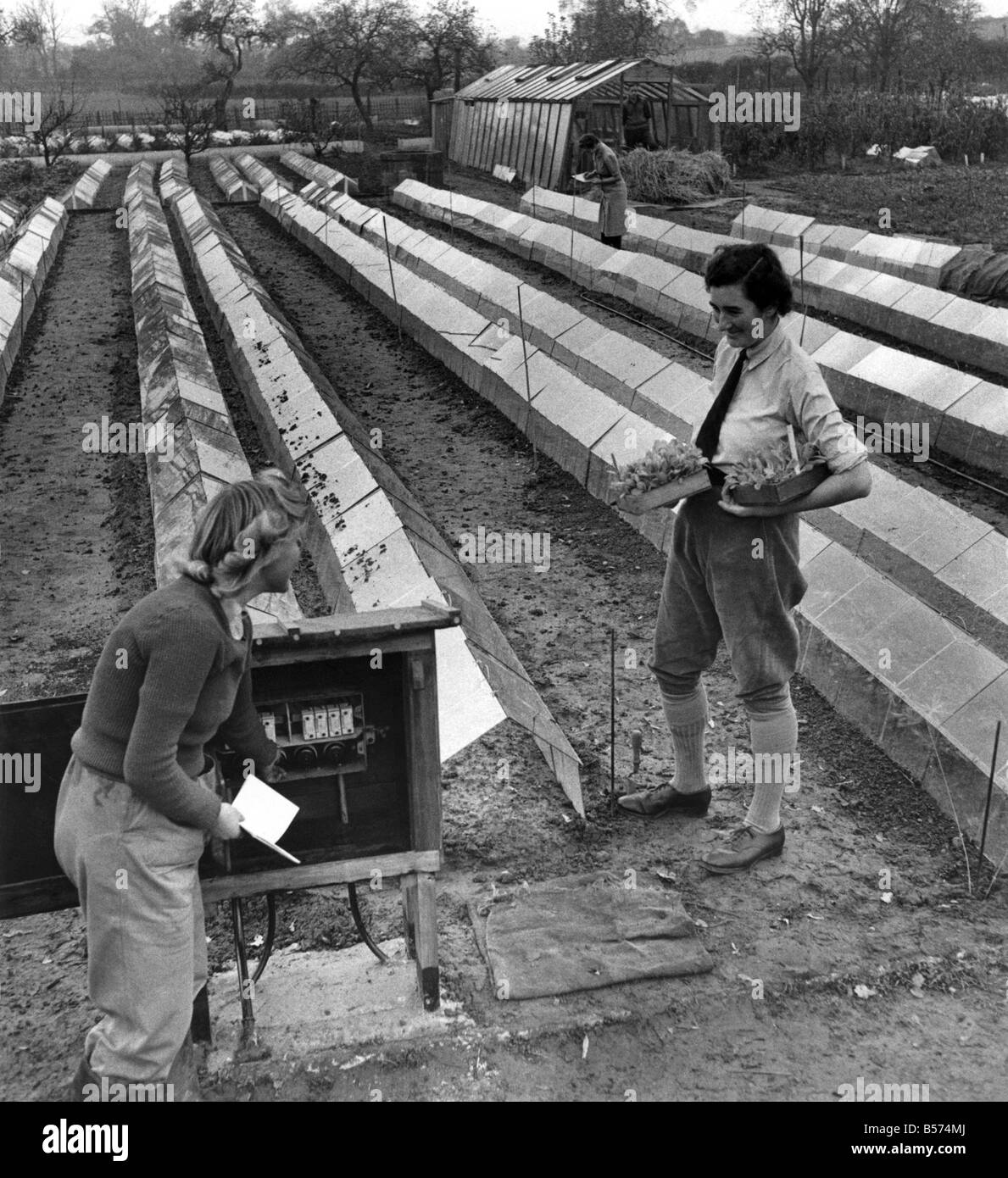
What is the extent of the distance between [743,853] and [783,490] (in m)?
1.18

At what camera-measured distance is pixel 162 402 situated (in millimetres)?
8625

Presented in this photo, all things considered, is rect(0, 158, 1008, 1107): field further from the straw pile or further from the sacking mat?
the straw pile

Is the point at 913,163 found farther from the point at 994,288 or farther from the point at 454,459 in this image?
the point at 454,459

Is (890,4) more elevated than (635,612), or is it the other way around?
(890,4)

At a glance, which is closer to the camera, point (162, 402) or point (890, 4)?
point (162, 402)

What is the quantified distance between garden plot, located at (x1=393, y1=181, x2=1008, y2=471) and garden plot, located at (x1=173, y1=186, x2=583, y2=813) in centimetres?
324

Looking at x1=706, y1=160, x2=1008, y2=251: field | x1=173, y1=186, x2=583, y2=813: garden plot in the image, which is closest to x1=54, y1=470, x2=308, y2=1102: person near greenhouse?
x1=173, y1=186, x2=583, y2=813: garden plot

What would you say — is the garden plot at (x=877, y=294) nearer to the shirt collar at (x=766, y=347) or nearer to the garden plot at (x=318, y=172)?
the shirt collar at (x=766, y=347)

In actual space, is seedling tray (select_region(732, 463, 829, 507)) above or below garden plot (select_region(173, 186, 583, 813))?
above

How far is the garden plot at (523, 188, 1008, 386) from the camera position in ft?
33.1
